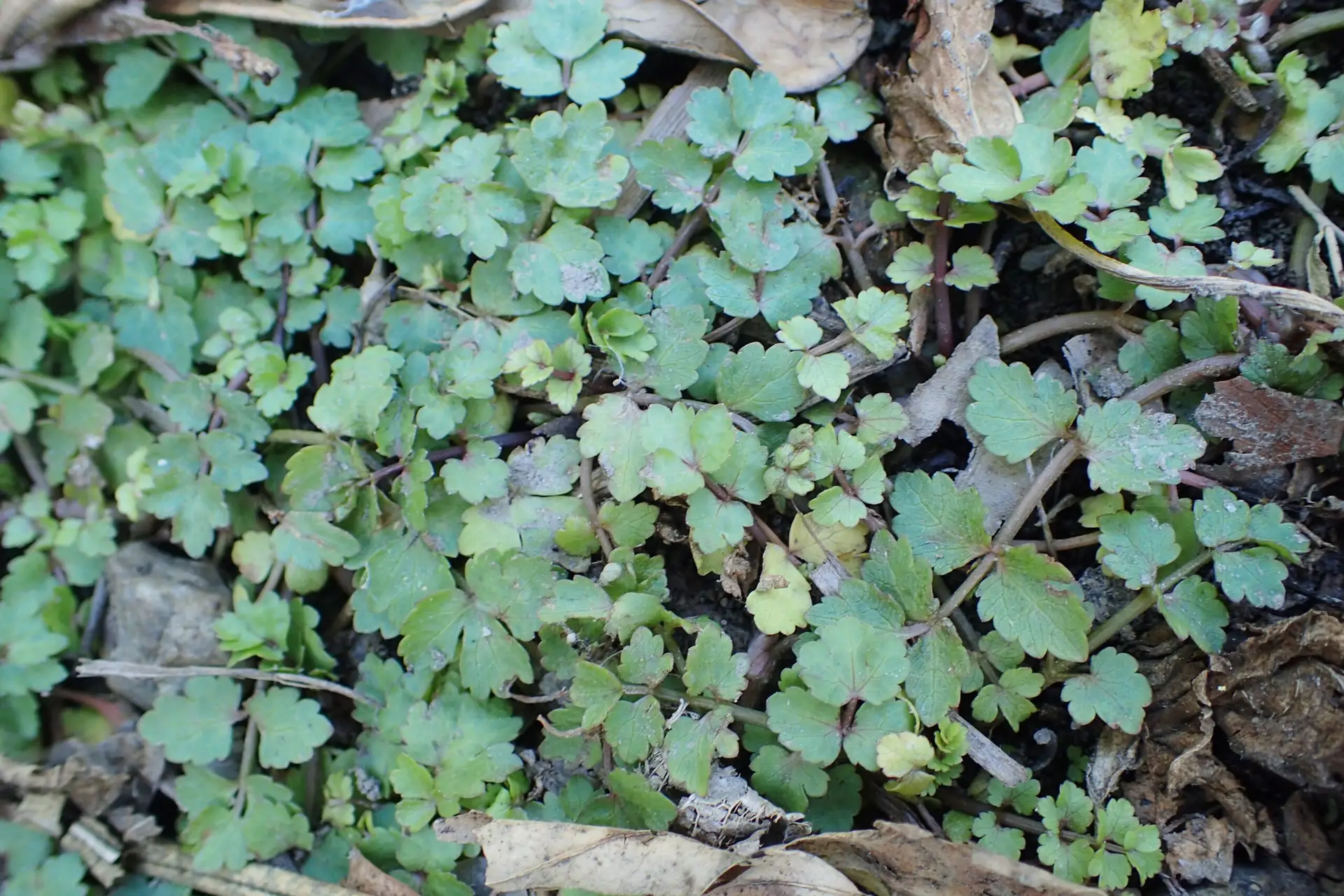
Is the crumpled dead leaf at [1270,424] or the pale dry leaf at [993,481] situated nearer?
the crumpled dead leaf at [1270,424]

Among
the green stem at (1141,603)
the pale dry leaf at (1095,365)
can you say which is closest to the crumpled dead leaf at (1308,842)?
the green stem at (1141,603)

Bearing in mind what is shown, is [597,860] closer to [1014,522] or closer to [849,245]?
[1014,522]

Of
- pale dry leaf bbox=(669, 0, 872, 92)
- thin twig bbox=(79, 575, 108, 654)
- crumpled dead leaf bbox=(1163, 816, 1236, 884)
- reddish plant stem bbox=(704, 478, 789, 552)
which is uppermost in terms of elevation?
pale dry leaf bbox=(669, 0, 872, 92)

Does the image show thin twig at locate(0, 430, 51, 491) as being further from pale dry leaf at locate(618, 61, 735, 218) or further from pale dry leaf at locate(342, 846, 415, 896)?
pale dry leaf at locate(618, 61, 735, 218)

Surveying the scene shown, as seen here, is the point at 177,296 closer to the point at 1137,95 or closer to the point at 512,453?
the point at 512,453

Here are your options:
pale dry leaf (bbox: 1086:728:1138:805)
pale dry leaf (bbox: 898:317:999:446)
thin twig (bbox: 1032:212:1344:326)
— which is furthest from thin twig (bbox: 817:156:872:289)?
pale dry leaf (bbox: 1086:728:1138:805)

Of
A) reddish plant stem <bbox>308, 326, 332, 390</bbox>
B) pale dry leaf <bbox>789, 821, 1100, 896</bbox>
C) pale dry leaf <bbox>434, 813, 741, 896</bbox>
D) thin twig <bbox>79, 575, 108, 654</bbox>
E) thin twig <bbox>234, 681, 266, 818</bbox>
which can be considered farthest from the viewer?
thin twig <bbox>79, 575, 108, 654</bbox>

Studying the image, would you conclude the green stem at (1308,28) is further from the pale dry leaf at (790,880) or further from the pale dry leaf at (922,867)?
the pale dry leaf at (790,880)
